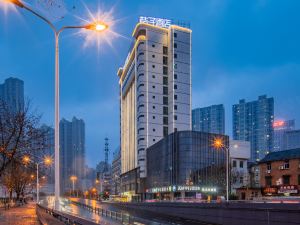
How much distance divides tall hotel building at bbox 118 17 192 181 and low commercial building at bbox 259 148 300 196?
7212cm

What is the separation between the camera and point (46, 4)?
1552 cm

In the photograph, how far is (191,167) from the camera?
332 ft

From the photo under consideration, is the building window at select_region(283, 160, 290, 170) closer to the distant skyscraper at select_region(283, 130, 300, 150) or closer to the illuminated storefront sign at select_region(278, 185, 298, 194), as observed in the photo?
the illuminated storefront sign at select_region(278, 185, 298, 194)

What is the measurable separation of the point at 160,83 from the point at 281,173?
8292 cm

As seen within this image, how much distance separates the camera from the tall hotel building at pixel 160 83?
129500 mm

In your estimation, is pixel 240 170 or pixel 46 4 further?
pixel 240 170

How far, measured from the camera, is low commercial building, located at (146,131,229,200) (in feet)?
329

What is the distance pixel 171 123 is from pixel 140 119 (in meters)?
11.9

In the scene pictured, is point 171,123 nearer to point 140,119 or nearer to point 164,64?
point 140,119

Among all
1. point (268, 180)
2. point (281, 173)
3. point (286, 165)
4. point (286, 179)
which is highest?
point (286, 165)

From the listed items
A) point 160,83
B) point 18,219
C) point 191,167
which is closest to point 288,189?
point 18,219

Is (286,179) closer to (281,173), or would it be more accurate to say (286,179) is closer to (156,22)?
(281,173)

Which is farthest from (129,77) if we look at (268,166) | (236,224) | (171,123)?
(236,224)

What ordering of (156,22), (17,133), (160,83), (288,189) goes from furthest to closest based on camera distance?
1. (156,22)
2. (160,83)
3. (288,189)
4. (17,133)
